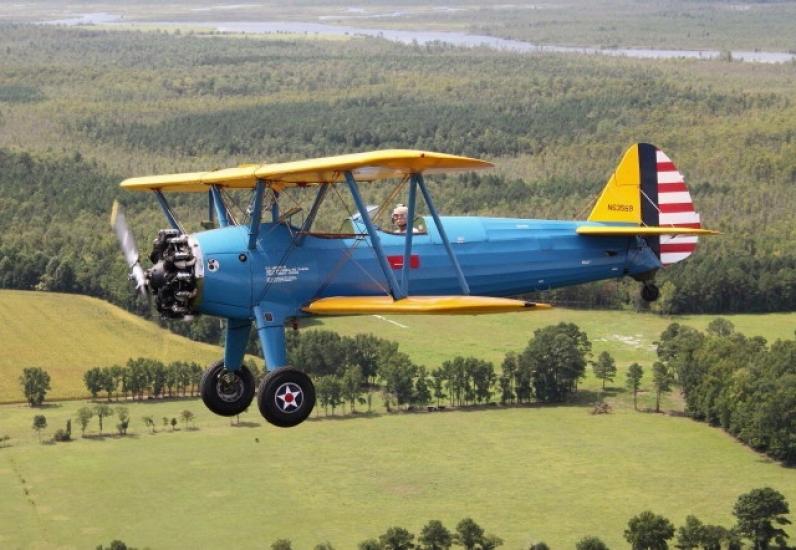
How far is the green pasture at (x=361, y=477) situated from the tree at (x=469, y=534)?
8.03 ft

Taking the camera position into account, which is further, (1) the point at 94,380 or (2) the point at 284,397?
(1) the point at 94,380

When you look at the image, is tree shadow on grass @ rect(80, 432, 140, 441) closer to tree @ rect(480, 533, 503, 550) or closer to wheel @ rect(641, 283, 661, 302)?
tree @ rect(480, 533, 503, 550)

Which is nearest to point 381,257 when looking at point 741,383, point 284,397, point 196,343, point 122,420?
point 284,397

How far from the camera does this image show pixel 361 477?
296 feet

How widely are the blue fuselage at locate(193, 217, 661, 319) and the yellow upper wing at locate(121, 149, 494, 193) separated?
1040mm

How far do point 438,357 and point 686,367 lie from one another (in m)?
15.5

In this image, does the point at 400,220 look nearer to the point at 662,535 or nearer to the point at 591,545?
the point at 591,545

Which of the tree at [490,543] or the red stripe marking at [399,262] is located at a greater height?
the red stripe marking at [399,262]

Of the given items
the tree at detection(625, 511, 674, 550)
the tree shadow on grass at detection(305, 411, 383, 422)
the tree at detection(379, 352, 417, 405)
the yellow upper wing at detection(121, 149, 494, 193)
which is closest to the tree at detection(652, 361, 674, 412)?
the tree at detection(379, 352, 417, 405)

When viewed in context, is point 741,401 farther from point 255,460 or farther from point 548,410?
point 255,460

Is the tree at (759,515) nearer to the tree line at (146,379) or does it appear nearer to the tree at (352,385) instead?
the tree at (352,385)

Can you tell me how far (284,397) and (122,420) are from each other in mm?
65942

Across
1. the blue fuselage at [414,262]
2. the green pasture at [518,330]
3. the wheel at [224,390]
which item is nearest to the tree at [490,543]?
the green pasture at [518,330]

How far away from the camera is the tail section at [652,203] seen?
3850 cm
